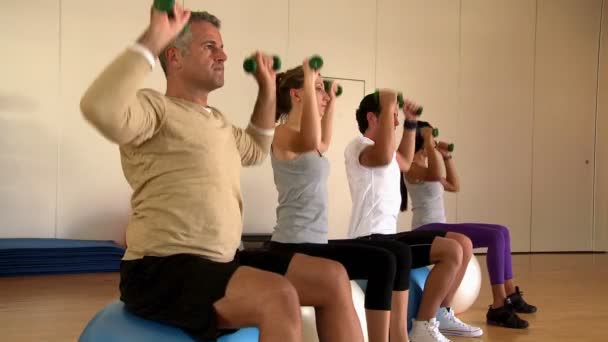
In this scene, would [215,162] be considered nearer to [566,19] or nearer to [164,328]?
[164,328]

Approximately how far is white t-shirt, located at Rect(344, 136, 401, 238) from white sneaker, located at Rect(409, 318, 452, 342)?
15.2 inches

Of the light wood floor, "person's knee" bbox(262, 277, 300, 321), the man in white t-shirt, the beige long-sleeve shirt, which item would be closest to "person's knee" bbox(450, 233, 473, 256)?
the man in white t-shirt

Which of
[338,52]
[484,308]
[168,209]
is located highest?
[338,52]

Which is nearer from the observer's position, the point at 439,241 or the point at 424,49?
the point at 439,241

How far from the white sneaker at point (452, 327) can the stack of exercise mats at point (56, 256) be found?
2.62 metres

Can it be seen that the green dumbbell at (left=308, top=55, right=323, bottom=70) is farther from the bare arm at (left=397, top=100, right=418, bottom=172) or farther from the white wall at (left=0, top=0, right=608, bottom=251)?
the white wall at (left=0, top=0, right=608, bottom=251)

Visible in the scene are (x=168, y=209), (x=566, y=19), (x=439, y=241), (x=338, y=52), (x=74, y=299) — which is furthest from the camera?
(x=566, y=19)

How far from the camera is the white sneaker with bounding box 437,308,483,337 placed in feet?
8.96

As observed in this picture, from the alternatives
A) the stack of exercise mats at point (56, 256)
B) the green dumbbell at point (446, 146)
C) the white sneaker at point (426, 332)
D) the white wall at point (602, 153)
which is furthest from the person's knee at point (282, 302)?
the white wall at point (602, 153)

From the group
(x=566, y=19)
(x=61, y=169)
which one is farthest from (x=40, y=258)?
(x=566, y=19)

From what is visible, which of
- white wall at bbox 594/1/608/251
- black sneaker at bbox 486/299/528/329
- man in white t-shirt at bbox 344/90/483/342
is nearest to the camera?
man in white t-shirt at bbox 344/90/483/342

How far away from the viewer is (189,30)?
1629 mm

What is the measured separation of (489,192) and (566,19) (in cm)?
209

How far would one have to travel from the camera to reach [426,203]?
A: 3369mm
